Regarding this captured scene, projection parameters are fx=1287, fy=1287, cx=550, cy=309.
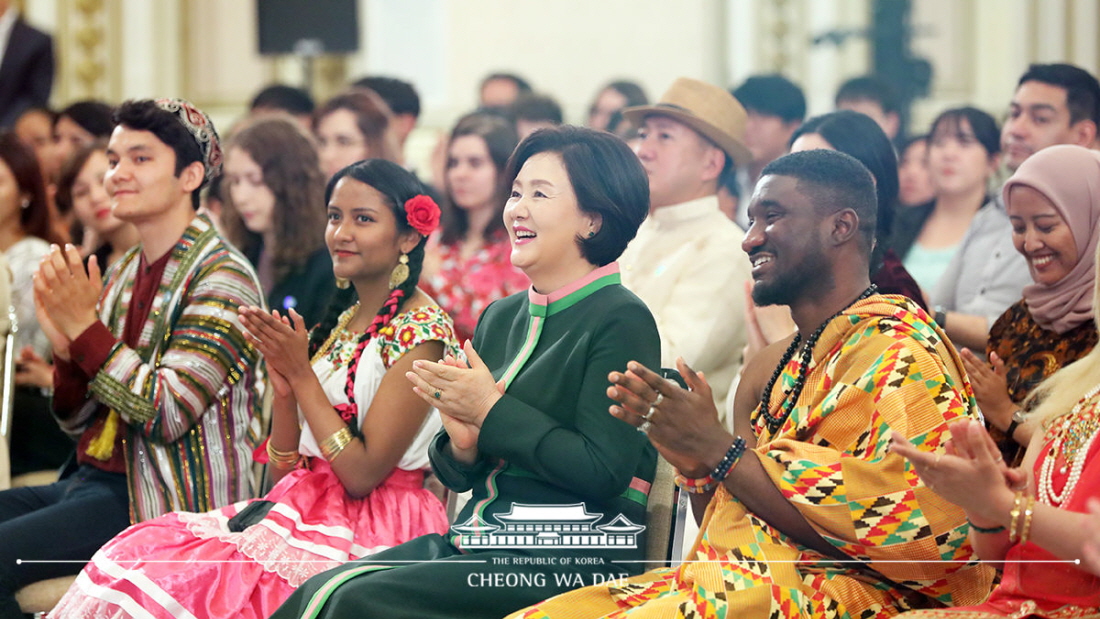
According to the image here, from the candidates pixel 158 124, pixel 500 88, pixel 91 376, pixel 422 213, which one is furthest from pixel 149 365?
pixel 500 88

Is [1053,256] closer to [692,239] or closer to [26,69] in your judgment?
[692,239]

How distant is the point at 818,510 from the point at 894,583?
0.25 meters

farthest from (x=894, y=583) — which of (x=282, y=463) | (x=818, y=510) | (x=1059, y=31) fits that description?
(x=1059, y=31)

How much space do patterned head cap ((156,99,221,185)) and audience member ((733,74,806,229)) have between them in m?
1.94

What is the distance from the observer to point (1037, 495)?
7.82 feet

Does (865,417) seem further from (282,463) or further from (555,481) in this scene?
(282,463)

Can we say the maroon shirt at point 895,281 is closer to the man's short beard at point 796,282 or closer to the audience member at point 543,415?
the man's short beard at point 796,282

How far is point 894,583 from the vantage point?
8.00 feet

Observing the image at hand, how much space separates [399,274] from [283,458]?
0.51 metres

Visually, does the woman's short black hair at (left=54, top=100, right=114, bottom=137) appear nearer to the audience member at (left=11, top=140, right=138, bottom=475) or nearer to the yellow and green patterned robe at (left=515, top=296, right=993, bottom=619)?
the audience member at (left=11, top=140, right=138, bottom=475)

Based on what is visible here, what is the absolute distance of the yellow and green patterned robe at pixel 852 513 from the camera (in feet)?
7.55

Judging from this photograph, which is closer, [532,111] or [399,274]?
[399,274]

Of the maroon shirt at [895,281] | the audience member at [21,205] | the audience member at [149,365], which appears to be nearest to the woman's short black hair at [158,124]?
the audience member at [149,365]

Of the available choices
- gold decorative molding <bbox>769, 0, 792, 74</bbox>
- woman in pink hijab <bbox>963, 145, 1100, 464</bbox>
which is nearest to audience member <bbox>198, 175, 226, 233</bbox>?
woman in pink hijab <bbox>963, 145, 1100, 464</bbox>
